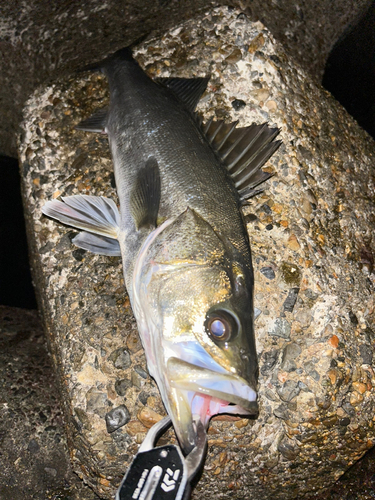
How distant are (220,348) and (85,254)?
1.44 meters

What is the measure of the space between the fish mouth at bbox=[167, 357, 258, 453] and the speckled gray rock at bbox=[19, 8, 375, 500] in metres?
0.61

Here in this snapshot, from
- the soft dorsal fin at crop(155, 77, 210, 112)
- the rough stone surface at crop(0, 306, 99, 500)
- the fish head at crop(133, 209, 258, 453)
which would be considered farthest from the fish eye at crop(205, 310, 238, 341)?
the rough stone surface at crop(0, 306, 99, 500)

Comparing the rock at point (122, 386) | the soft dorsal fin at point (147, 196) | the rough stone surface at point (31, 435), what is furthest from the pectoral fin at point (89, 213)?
the rough stone surface at point (31, 435)

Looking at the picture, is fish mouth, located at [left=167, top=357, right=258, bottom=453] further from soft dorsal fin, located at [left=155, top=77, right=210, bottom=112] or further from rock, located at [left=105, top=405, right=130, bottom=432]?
soft dorsal fin, located at [left=155, top=77, right=210, bottom=112]

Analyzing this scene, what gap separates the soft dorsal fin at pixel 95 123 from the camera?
10.9 ft

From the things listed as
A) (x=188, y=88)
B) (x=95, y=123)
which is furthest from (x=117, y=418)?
(x=188, y=88)

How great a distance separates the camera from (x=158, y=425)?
91.4 inches

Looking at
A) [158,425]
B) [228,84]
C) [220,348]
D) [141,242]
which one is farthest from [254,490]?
[228,84]

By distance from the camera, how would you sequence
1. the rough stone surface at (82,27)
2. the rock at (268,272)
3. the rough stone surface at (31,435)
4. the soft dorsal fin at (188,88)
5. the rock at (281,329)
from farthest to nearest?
the rough stone surface at (82,27) < the soft dorsal fin at (188,88) < the rough stone surface at (31,435) < the rock at (268,272) < the rock at (281,329)

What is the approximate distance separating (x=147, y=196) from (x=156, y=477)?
1.47 meters

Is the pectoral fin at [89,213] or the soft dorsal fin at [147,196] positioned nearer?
the soft dorsal fin at [147,196]

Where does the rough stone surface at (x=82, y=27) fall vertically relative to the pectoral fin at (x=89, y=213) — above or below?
above

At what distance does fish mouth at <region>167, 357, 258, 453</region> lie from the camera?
200cm

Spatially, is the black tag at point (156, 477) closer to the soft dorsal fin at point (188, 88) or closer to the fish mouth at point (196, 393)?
Answer: the fish mouth at point (196, 393)
